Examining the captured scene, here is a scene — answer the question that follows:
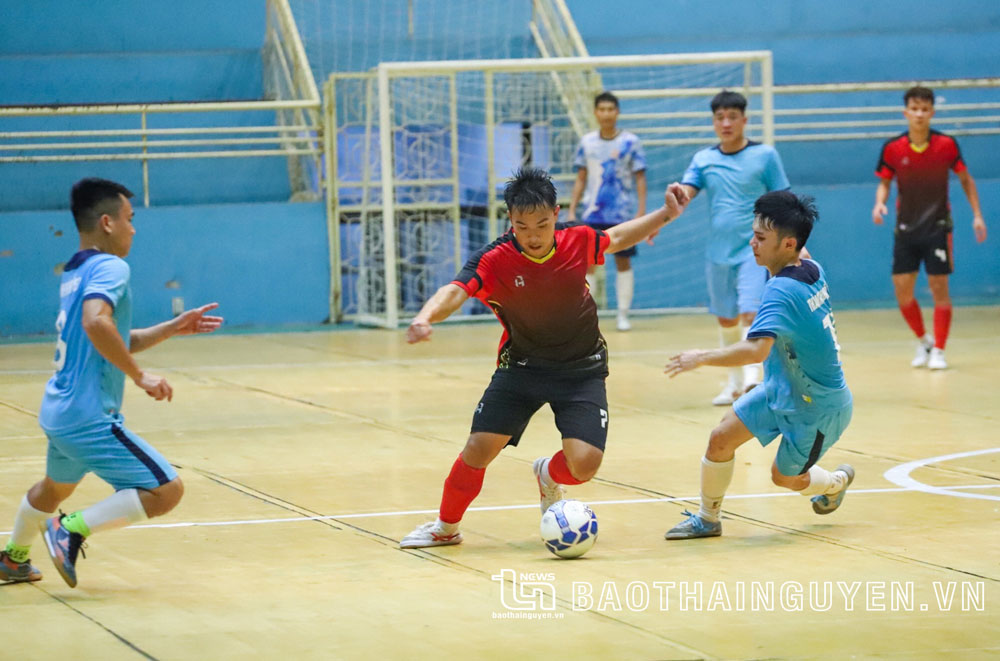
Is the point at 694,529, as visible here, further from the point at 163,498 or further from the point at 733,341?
the point at 733,341

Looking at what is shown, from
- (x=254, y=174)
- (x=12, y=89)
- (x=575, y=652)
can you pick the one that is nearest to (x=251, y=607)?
(x=575, y=652)

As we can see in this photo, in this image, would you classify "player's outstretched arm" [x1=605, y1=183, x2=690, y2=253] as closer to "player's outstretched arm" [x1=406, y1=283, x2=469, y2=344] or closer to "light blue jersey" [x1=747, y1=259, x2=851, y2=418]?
"light blue jersey" [x1=747, y1=259, x2=851, y2=418]

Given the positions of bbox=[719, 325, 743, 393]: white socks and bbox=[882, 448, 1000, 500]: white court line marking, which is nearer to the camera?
bbox=[882, 448, 1000, 500]: white court line marking

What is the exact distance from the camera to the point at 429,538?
6.55 m

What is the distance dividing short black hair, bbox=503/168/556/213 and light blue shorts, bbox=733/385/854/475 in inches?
49.2

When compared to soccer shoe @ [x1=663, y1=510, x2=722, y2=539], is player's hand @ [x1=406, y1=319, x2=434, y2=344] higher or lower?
higher

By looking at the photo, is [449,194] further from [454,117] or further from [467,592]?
[467,592]

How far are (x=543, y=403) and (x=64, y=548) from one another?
2.18 meters

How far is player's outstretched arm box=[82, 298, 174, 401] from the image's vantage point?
5562 millimetres

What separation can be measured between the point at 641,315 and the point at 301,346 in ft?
15.7

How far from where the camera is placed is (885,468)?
8328 millimetres

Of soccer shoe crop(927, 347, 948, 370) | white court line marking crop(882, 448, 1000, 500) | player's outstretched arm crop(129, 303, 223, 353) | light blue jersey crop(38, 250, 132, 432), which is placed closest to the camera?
light blue jersey crop(38, 250, 132, 432)

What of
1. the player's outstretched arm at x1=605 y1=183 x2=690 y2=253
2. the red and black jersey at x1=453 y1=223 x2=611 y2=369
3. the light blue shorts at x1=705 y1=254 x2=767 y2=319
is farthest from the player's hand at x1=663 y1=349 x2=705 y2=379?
the light blue shorts at x1=705 y1=254 x2=767 y2=319

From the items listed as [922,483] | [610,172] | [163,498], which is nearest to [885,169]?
[610,172]
